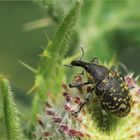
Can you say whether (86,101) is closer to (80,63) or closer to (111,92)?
(111,92)

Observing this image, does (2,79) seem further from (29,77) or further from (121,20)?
(29,77)

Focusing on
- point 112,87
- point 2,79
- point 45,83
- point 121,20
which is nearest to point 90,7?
point 121,20

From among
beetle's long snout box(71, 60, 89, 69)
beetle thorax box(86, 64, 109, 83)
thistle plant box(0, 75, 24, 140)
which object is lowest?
thistle plant box(0, 75, 24, 140)

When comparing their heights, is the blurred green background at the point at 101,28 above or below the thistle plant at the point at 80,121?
above

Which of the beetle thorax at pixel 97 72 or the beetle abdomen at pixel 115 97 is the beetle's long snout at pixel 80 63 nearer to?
the beetle thorax at pixel 97 72

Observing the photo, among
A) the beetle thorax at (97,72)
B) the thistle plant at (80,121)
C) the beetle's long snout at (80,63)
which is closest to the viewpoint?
the thistle plant at (80,121)

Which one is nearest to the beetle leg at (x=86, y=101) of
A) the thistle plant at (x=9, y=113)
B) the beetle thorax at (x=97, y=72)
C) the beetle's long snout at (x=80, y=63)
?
the beetle thorax at (x=97, y=72)

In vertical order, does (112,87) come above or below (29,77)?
below

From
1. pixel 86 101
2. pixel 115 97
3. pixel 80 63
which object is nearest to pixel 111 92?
pixel 115 97

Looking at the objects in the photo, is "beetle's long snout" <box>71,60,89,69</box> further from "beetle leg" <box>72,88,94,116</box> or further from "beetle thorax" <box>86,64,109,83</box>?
"beetle leg" <box>72,88,94,116</box>

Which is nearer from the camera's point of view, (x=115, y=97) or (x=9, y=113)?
(x=9, y=113)

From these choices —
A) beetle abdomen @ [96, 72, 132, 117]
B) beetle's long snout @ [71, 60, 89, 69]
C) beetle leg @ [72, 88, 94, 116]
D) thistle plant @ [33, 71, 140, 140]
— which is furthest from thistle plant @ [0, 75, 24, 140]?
beetle's long snout @ [71, 60, 89, 69]
